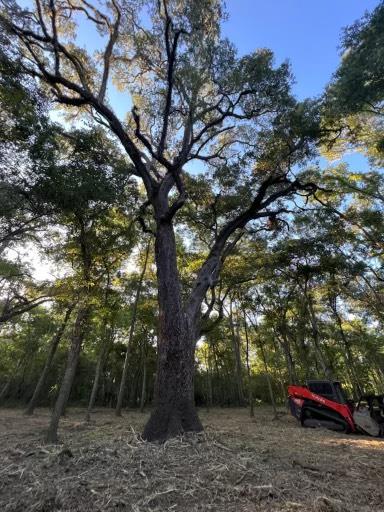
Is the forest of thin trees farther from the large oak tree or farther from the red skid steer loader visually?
the red skid steer loader

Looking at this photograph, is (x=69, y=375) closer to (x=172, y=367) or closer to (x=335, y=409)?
(x=172, y=367)

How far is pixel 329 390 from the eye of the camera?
31.8ft

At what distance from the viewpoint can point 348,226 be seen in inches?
541

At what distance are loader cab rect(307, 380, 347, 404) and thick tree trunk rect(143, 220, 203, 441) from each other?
6851 mm

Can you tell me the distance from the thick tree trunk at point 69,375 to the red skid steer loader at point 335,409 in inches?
309

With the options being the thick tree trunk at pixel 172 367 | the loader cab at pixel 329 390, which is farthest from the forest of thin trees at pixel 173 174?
the loader cab at pixel 329 390

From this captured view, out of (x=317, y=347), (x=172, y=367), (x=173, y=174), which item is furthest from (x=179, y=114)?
(x=317, y=347)

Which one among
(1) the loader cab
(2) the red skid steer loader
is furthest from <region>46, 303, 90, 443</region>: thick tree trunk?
(1) the loader cab

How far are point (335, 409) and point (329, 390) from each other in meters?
0.61

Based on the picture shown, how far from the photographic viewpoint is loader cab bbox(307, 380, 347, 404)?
31.2 feet

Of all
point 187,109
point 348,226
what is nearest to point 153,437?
point 187,109

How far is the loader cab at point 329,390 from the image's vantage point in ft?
31.2

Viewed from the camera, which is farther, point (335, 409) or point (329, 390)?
point (329, 390)

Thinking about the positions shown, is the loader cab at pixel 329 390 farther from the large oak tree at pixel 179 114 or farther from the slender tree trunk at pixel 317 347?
the large oak tree at pixel 179 114
